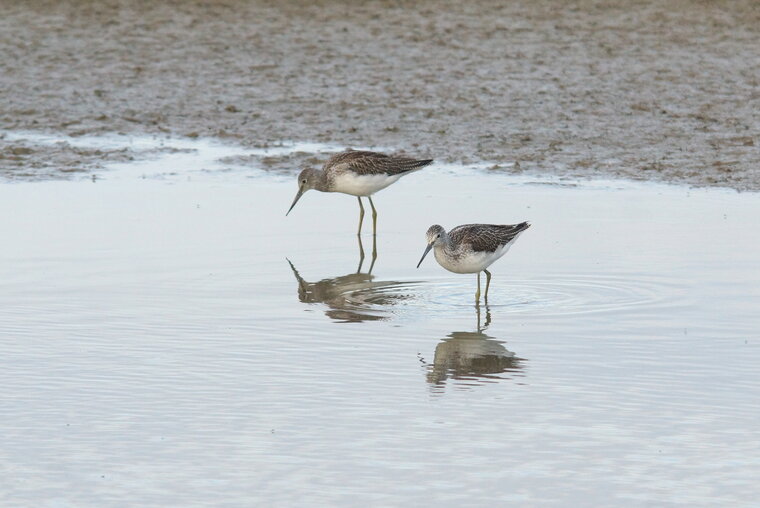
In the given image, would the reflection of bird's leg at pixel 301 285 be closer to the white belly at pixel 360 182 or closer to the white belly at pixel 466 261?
the white belly at pixel 466 261

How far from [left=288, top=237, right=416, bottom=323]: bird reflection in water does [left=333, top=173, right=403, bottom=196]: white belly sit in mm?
2505

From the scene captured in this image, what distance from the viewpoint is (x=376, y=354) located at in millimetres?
8641

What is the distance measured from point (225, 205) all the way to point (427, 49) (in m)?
8.44

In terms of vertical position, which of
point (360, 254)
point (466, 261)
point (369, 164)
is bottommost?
point (360, 254)

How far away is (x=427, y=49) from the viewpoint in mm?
21266

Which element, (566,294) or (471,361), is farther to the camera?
(566,294)

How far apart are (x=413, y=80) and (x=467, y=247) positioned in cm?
958

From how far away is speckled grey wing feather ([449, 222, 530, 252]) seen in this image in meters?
10.3

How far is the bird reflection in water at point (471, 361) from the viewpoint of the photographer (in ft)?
26.9

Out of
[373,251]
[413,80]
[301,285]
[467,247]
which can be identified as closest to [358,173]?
[373,251]

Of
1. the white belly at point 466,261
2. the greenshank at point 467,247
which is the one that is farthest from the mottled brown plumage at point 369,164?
the white belly at point 466,261

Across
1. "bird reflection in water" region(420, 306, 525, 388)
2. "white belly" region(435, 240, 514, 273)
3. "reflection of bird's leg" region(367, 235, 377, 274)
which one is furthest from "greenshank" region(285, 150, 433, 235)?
"bird reflection in water" region(420, 306, 525, 388)

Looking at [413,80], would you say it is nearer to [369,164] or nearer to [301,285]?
[369,164]

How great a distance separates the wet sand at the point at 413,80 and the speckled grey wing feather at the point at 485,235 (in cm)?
418
